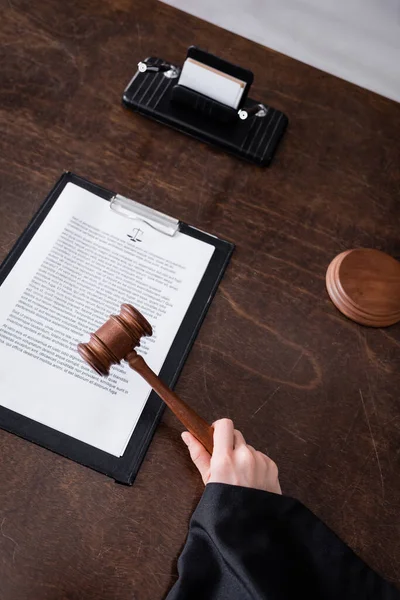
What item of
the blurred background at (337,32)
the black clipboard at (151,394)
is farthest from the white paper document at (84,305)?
the blurred background at (337,32)

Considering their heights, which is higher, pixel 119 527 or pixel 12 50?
pixel 12 50

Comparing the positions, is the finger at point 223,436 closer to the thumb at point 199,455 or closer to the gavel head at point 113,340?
the thumb at point 199,455

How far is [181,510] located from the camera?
79 cm

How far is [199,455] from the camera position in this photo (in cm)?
81

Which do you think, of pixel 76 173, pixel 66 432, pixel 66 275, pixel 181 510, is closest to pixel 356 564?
pixel 181 510

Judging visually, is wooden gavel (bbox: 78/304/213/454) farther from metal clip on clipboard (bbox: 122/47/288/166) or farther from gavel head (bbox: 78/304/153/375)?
metal clip on clipboard (bbox: 122/47/288/166)

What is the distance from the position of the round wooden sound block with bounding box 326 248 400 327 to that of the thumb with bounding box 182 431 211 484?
331mm

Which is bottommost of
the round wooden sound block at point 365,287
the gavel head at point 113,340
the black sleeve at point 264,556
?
the black sleeve at point 264,556

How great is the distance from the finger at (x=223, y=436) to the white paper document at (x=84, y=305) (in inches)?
4.4

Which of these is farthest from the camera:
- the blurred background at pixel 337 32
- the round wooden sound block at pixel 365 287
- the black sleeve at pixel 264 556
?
the blurred background at pixel 337 32

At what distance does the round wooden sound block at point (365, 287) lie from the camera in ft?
3.18

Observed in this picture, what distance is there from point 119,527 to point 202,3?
3.61 feet

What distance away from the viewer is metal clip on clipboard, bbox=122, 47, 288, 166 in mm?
1059

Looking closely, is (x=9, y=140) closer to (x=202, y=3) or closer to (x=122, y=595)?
(x=202, y=3)
